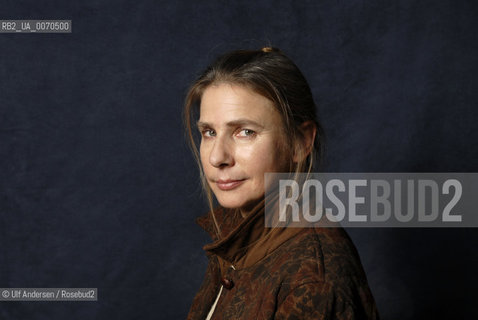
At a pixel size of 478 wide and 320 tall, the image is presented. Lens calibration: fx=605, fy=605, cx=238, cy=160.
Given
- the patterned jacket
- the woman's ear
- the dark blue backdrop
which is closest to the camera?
the patterned jacket

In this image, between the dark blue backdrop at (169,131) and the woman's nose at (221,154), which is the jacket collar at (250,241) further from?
the dark blue backdrop at (169,131)

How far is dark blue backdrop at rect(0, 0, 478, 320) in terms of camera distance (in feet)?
8.66

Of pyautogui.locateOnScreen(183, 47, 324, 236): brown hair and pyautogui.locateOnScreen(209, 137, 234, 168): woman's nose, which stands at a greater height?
pyautogui.locateOnScreen(183, 47, 324, 236): brown hair

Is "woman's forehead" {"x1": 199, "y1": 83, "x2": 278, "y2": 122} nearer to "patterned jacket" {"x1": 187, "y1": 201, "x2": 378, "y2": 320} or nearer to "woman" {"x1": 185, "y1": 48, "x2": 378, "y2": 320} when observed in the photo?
"woman" {"x1": 185, "y1": 48, "x2": 378, "y2": 320}

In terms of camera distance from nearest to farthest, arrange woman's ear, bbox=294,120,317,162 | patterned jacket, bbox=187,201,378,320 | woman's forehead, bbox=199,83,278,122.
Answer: patterned jacket, bbox=187,201,378,320, woman's forehead, bbox=199,83,278,122, woman's ear, bbox=294,120,317,162

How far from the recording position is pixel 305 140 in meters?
1.49

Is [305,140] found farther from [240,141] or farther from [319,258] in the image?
[319,258]

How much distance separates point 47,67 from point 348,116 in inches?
54.2

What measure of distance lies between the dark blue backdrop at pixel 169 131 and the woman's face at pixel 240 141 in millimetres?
1348

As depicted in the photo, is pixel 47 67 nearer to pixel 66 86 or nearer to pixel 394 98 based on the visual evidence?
pixel 66 86

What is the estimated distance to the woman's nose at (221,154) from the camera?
4.53ft

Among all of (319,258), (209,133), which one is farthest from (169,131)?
(319,258)

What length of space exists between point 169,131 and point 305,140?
1.38 m

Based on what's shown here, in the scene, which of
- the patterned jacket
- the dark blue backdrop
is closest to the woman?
the patterned jacket
